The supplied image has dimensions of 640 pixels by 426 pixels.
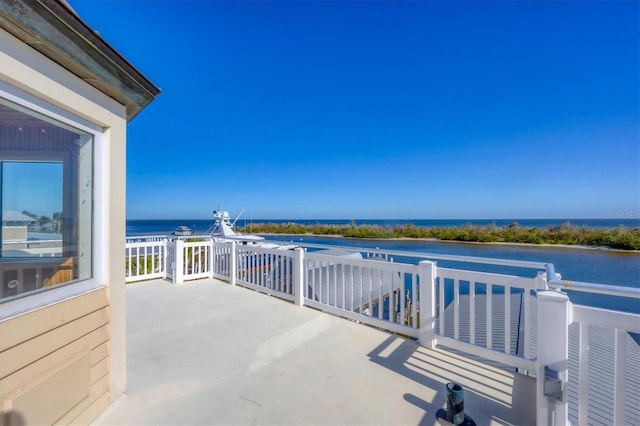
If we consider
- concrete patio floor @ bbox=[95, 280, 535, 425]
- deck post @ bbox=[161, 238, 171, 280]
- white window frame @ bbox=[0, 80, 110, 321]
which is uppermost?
white window frame @ bbox=[0, 80, 110, 321]

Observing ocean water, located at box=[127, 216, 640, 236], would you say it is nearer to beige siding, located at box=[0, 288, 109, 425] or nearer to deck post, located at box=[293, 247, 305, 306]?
deck post, located at box=[293, 247, 305, 306]

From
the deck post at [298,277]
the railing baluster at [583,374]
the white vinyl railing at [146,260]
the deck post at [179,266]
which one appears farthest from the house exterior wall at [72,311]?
the white vinyl railing at [146,260]

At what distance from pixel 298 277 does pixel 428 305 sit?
6.51 feet

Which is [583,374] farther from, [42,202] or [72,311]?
[42,202]

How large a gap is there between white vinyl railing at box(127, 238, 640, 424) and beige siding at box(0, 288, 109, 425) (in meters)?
2.44

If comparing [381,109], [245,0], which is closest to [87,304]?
[245,0]

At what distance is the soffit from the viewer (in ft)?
3.45

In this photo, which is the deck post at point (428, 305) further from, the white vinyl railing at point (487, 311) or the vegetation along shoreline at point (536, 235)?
the vegetation along shoreline at point (536, 235)

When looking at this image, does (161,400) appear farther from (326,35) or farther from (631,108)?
(631,108)

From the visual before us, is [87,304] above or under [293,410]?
above

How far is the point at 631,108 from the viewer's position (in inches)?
289

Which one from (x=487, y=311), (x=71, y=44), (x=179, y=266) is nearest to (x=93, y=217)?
(x=71, y=44)

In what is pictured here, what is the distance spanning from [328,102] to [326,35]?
3862 millimetres

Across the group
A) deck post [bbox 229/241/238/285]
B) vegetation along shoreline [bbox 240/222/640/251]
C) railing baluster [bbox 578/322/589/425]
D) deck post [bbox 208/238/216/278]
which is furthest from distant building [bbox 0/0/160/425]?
vegetation along shoreline [bbox 240/222/640/251]
